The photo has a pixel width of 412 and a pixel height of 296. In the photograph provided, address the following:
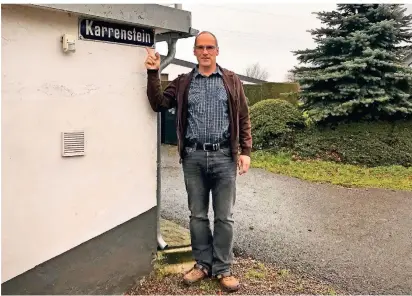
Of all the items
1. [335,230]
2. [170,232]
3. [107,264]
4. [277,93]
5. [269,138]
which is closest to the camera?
[107,264]

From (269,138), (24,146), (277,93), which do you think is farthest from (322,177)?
(277,93)

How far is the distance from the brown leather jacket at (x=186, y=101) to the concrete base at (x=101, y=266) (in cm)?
71

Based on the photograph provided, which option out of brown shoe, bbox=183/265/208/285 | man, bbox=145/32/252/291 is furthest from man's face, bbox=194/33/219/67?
brown shoe, bbox=183/265/208/285

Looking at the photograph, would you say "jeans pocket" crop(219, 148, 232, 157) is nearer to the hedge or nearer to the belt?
the belt

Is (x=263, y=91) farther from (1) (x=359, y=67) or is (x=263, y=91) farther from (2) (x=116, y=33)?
(2) (x=116, y=33)

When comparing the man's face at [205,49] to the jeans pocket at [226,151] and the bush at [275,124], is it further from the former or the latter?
the bush at [275,124]

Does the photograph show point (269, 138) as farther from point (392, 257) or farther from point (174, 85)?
point (174, 85)

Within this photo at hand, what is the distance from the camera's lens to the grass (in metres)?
8.56

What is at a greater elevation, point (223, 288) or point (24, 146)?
point (24, 146)

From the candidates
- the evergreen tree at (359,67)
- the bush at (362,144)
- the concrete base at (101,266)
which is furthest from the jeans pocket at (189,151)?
the evergreen tree at (359,67)

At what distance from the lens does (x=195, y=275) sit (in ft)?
12.1

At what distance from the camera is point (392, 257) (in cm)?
479

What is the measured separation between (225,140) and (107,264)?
124 centimetres

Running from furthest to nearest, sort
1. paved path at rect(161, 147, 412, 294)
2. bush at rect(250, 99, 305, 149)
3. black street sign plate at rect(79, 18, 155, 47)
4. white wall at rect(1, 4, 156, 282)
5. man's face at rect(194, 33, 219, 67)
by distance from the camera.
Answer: bush at rect(250, 99, 305, 149), paved path at rect(161, 147, 412, 294), man's face at rect(194, 33, 219, 67), black street sign plate at rect(79, 18, 155, 47), white wall at rect(1, 4, 156, 282)
